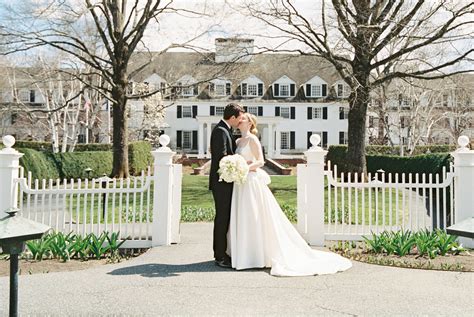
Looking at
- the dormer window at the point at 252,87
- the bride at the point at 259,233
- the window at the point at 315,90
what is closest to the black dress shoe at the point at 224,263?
the bride at the point at 259,233

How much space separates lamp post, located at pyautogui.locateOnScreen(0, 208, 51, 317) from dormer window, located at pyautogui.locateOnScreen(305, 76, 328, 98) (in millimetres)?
45135

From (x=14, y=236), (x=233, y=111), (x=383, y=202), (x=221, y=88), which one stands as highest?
(x=221, y=88)

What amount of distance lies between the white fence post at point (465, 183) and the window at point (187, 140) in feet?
130

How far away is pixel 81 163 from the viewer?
24.2 m

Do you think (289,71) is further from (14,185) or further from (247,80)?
(14,185)

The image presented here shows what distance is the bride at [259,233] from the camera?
6.07 m

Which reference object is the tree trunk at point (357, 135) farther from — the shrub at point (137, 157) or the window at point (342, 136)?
the window at point (342, 136)

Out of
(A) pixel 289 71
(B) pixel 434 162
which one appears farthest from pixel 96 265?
(A) pixel 289 71

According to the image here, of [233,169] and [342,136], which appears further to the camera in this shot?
[342,136]

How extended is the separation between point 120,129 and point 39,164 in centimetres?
400

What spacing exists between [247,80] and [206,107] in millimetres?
5369

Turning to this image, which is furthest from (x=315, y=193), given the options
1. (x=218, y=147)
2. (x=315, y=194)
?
(x=218, y=147)

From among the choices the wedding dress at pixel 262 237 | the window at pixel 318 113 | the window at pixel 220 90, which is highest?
the window at pixel 220 90

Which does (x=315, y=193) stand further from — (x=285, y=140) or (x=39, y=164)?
(x=285, y=140)
